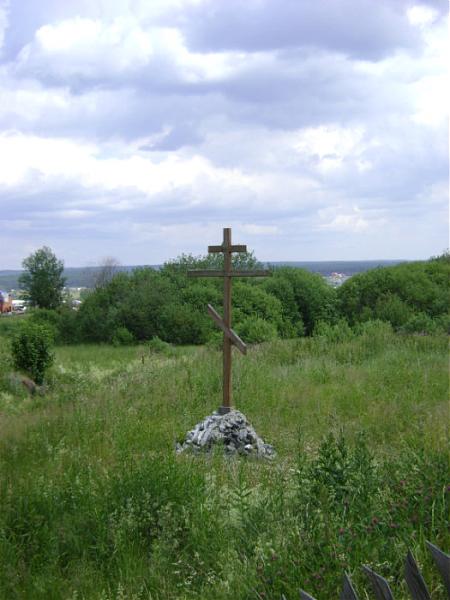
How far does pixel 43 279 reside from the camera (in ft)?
154

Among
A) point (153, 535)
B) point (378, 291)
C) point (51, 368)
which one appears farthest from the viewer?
point (378, 291)

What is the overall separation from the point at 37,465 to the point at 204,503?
2.40 m

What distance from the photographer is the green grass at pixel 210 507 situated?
377 cm

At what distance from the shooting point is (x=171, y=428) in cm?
841

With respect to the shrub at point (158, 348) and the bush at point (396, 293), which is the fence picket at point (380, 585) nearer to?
the shrub at point (158, 348)

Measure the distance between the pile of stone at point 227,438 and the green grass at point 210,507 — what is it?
266 mm

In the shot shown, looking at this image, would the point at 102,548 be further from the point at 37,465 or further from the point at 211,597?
the point at 37,465

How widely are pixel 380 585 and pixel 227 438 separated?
204 inches

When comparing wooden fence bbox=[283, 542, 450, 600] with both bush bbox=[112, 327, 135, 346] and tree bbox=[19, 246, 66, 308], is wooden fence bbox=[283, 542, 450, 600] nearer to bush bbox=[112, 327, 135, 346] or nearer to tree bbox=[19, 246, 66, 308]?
bush bbox=[112, 327, 135, 346]

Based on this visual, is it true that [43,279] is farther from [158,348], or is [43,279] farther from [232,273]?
[232,273]

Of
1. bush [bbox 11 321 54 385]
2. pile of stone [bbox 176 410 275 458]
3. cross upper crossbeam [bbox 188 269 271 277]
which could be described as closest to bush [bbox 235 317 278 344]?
bush [bbox 11 321 54 385]

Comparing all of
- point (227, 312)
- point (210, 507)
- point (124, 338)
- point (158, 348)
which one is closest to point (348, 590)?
point (210, 507)

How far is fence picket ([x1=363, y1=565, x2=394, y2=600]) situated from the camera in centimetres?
245

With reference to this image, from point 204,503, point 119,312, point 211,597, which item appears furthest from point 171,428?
point 119,312
